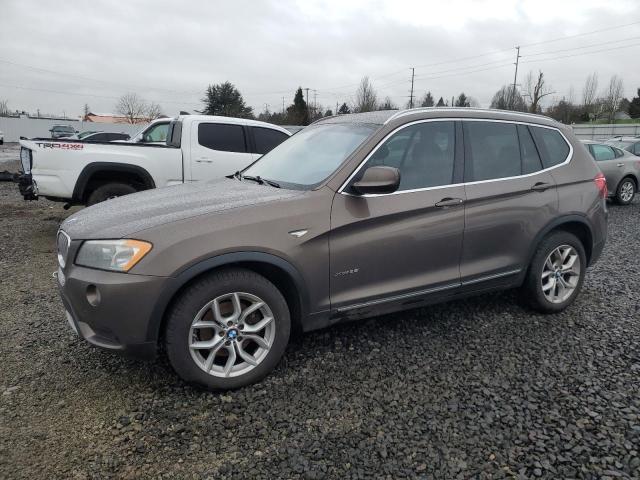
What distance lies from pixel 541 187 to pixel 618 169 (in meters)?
9.36

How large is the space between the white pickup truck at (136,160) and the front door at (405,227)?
4.36 metres

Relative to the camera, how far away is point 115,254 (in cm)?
260

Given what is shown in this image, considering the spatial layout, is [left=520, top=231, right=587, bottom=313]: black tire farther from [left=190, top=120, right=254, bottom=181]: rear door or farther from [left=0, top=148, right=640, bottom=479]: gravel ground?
[left=190, top=120, right=254, bottom=181]: rear door

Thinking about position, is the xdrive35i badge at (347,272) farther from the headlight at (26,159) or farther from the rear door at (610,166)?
the rear door at (610,166)

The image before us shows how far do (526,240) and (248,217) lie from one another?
7.86 feet

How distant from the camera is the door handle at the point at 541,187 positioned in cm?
387

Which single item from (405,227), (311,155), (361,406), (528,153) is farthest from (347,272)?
(528,153)

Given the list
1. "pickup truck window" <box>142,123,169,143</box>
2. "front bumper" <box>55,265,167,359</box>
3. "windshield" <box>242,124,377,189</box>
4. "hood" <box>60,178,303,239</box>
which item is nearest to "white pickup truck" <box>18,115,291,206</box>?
"pickup truck window" <box>142,123,169,143</box>

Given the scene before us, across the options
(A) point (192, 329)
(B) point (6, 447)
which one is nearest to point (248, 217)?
(A) point (192, 329)

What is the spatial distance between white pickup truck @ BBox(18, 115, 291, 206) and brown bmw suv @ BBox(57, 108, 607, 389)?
3.23m

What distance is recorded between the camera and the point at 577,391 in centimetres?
296

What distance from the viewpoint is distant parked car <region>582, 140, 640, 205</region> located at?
448 inches

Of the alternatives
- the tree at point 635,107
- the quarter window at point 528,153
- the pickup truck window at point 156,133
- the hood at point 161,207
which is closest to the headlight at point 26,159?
the pickup truck window at point 156,133

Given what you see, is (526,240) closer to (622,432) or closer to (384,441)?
(622,432)
